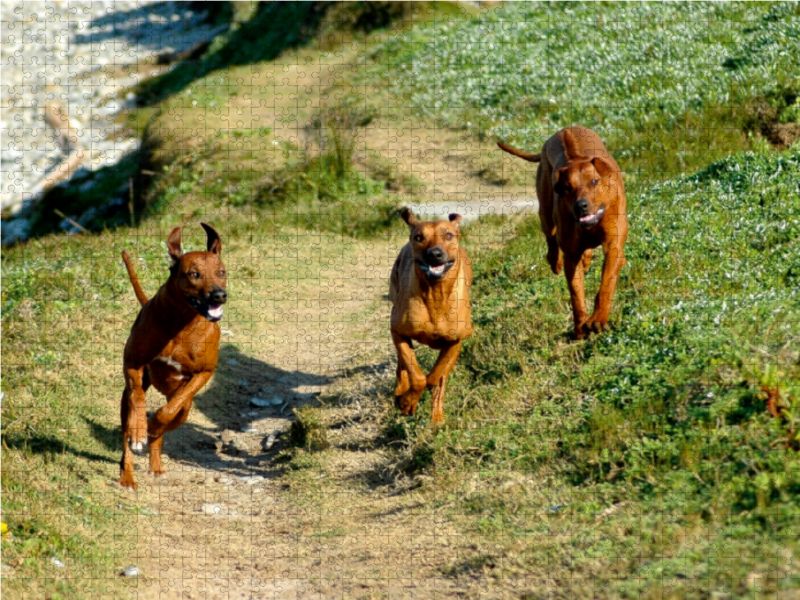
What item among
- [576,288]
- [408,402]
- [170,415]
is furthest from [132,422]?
[576,288]

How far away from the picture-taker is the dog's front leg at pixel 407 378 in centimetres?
842

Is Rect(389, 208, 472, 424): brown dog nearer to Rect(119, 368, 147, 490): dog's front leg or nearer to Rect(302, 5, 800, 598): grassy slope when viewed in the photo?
Rect(302, 5, 800, 598): grassy slope

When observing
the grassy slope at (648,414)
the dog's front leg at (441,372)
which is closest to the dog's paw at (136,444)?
the grassy slope at (648,414)

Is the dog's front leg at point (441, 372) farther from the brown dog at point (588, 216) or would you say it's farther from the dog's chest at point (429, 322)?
the brown dog at point (588, 216)

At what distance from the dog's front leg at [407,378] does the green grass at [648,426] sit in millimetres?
281

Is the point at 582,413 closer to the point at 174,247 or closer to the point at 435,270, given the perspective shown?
the point at 435,270

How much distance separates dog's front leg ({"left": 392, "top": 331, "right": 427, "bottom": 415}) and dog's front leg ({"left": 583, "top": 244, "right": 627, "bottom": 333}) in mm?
1699

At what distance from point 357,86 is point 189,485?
18095 millimetres

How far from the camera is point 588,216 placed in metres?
8.42

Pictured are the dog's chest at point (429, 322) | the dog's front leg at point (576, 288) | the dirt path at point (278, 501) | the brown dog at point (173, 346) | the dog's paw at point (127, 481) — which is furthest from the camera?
the dog's front leg at point (576, 288)

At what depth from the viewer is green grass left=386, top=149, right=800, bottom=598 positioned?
5500 millimetres

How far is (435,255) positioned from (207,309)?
1957 mm

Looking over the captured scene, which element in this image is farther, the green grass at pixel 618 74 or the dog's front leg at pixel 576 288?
the green grass at pixel 618 74

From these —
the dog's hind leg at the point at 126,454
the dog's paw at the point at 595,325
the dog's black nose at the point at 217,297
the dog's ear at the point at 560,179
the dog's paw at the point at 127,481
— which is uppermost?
the dog's ear at the point at 560,179
